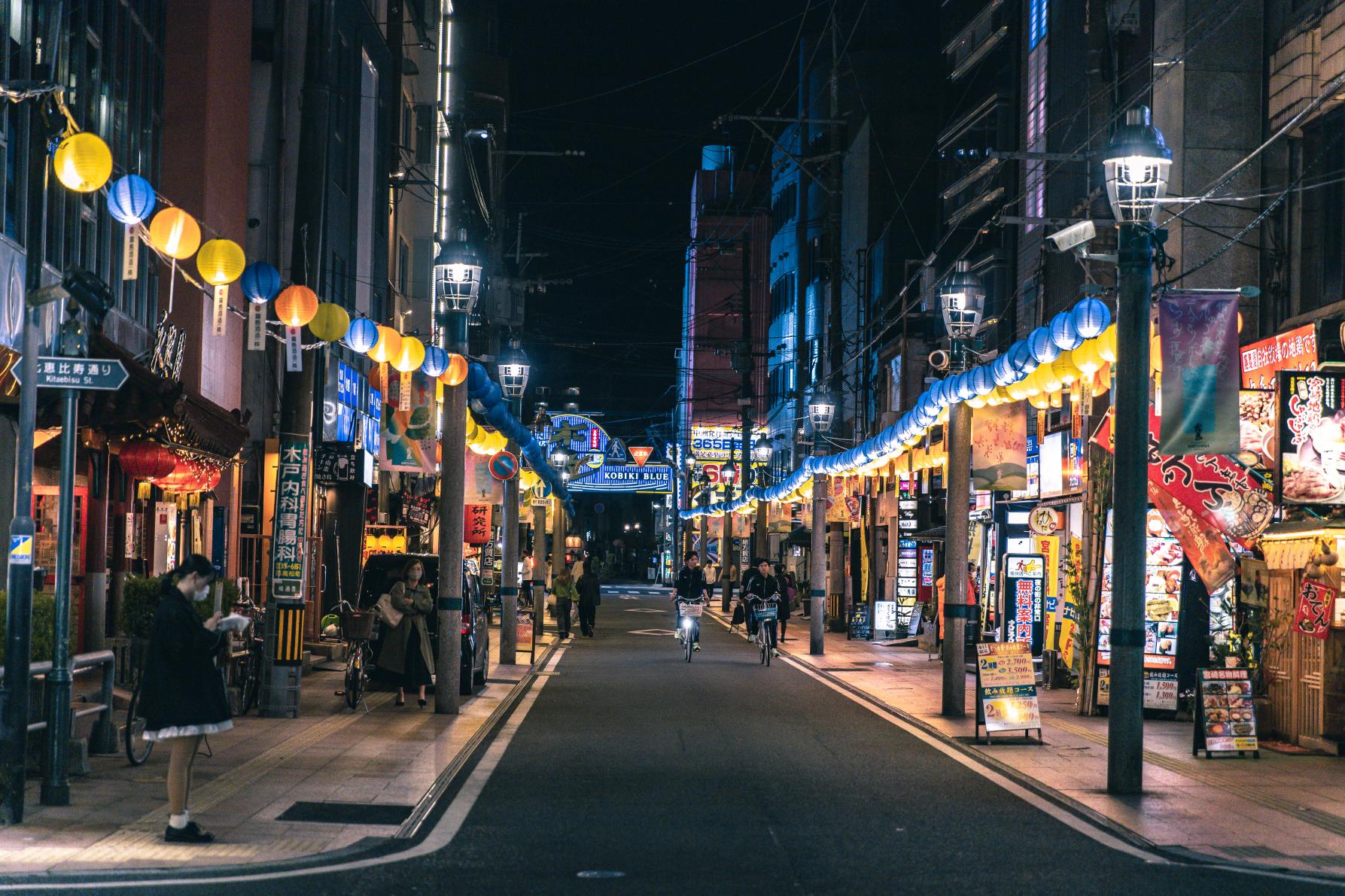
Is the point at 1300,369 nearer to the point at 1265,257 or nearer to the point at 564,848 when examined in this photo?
the point at 1265,257

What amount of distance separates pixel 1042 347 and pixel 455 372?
763 cm

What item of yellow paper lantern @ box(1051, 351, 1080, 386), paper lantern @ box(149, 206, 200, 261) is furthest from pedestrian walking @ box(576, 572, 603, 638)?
paper lantern @ box(149, 206, 200, 261)

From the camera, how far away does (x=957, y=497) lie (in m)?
20.9

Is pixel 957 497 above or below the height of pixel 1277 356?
below

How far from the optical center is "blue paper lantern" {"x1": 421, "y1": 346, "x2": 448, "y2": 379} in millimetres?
18891

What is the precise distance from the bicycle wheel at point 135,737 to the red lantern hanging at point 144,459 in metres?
3.76

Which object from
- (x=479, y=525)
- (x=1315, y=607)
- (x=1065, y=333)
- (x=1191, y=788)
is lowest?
(x=1191, y=788)

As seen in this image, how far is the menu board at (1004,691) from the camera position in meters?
16.9

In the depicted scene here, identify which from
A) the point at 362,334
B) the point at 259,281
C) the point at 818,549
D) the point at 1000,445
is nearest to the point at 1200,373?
the point at 1000,445

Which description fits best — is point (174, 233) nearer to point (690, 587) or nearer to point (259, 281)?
point (259, 281)

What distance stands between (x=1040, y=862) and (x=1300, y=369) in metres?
10.7

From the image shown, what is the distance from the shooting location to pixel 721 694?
2269cm

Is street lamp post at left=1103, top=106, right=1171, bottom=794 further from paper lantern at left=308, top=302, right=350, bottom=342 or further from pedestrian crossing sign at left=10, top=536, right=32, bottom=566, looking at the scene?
pedestrian crossing sign at left=10, top=536, right=32, bottom=566

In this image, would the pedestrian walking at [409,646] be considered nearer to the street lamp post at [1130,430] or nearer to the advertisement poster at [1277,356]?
the street lamp post at [1130,430]
